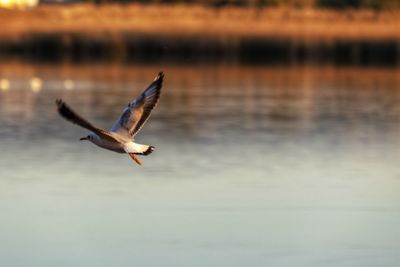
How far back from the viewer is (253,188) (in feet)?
69.2

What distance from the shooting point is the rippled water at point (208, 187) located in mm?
16734

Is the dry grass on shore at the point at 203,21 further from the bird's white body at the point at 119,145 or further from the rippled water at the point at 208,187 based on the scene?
the bird's white body at the point at 119,145

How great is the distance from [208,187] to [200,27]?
234 feet

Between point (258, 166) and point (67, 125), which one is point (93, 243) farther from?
point (67, 125)

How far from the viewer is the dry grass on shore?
89.3m

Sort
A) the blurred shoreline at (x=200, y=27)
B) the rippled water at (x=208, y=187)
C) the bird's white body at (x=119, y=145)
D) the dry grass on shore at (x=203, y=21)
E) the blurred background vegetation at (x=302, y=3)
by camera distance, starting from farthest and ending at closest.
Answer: the blurred background vegetation at (x=302, y=3) < the dry grass on shore at (x=203, y=21) < the blurred shoreline at (x=200, y=27) < the rippled water at (x=208, y=187) < the bird's white body at (x=119, y=145)

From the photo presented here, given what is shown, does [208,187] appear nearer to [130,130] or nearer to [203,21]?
[130,130]

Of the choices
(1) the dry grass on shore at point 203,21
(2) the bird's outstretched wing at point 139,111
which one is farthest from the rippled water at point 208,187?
(1) the dry grass on shore at point 203,21

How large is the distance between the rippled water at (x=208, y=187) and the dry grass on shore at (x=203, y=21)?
51.8 meters

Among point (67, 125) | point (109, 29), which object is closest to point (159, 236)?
point (67, 125)

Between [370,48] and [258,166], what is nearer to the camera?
[258,166]

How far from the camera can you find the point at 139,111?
15.1 m

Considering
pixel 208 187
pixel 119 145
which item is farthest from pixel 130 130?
pixel 208 187

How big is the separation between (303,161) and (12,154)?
5331 millimetres
